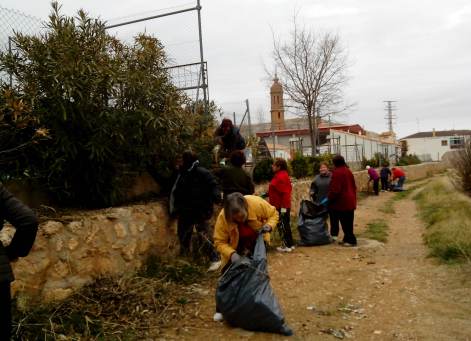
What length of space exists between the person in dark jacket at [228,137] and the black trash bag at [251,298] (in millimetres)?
3654

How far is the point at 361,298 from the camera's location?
5316mm

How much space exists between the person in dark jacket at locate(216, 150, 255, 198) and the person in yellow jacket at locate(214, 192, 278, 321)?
2.19 meters

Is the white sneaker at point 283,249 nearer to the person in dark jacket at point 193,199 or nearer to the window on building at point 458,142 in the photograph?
the person in dark jacket at point 193,199

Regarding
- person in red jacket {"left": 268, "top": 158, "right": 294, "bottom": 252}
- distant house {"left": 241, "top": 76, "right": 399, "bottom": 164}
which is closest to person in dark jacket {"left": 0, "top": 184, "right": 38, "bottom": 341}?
person in red jacket {"left": 268, "top": 158, "right": 294, "bottom": 252}

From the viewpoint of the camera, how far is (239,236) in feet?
14.6

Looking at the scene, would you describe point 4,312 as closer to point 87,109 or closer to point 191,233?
point 87,109

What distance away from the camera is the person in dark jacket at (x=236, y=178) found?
6.74 meters

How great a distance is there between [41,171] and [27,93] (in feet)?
3.00

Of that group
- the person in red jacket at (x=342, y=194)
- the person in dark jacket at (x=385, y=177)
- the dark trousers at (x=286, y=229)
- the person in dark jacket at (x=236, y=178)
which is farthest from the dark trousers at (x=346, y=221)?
the person in dark jacket at (x=385, y=177)

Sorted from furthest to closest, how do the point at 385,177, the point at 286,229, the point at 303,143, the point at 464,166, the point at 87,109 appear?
the point at 303,143 < the point at 385,177 < the point at 464,166 < the point at 286,229 < the point at 87,109

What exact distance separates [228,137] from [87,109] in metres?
2.76

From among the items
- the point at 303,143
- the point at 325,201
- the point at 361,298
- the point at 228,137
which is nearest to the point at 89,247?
the point at 361,298

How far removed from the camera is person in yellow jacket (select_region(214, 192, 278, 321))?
165 inches

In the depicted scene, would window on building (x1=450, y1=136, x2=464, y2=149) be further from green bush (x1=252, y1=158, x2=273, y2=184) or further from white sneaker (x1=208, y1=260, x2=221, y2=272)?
white sneaker (x1=208, y1=260, x2=221, y2=272)
